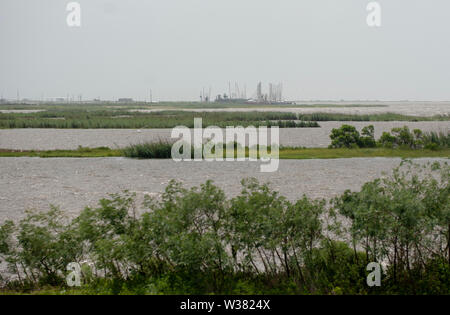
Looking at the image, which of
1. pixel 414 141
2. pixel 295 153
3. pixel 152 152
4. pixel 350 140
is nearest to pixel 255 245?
pixel 152 152

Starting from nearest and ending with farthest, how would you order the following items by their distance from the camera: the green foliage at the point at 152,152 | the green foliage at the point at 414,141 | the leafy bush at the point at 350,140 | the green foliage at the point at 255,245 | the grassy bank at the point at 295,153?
the green foliage at the point at 255,245, the grassy bank at the point at 295,153, the green foliage at the point at 152,152, the green foliage at the point at 414,141, the leafy bush at the point at 350,140

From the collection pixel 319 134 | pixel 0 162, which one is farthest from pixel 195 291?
pixel 319 134

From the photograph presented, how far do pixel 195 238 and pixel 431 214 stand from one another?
86.7 inches

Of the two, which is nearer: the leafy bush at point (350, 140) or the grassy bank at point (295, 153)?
the grassy bank at point (295, 153)

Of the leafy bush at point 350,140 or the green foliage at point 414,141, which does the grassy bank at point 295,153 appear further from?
the leafy bush at point 350,140

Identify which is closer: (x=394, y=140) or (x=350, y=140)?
(x=394, y=140)

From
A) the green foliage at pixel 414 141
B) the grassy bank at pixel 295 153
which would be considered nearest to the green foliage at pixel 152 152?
the grassy bank at pixel 295 153

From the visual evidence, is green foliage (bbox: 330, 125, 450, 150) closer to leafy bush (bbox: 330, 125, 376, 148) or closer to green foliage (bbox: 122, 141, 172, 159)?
leafy bush (bbox: 330, 125, 376, 148)

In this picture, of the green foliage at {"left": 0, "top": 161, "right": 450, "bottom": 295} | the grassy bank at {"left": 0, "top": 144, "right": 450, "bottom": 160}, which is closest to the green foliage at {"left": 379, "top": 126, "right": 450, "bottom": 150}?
the grassy bank at {"left": 0, "top": 144, "right": 450, "bottom": 160}

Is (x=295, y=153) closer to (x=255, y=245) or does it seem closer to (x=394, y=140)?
(x=394, y=140)

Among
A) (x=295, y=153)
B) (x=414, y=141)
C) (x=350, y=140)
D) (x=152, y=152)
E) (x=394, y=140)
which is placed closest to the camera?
(x=152, y=152)

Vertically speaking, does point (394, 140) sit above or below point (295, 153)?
above

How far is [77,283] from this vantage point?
4.03 metres
